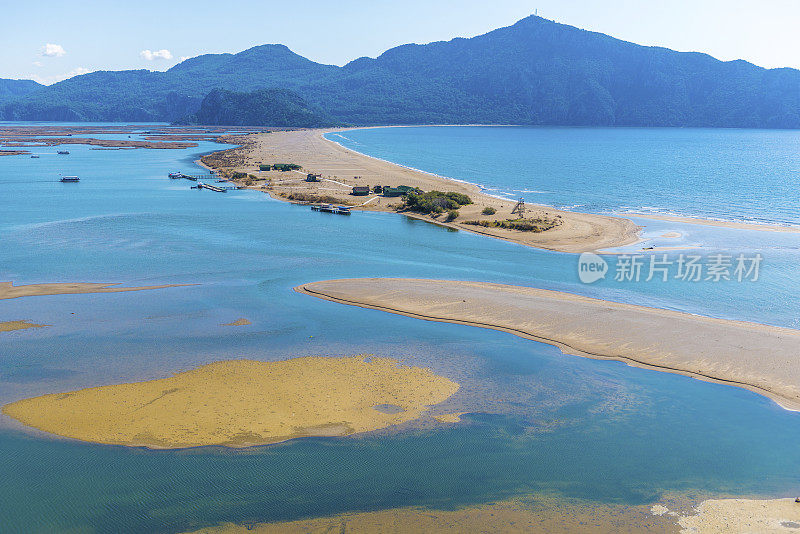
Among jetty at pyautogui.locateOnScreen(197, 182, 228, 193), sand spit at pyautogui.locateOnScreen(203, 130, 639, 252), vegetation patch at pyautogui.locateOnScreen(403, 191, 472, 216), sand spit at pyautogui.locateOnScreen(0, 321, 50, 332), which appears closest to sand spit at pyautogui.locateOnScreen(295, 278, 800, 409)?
sand spit at pyautogui.locateOnScreen(0, 321, 50, 332)

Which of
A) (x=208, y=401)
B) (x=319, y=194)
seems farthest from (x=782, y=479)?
(x=319, y=194)

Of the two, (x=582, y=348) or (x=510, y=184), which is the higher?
(x=510, y=184)

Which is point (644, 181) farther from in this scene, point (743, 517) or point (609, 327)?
point (743, 517)

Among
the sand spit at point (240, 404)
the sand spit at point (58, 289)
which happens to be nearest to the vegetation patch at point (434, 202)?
the sand spit at point (58, 289)

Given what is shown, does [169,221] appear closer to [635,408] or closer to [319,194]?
[319,194]

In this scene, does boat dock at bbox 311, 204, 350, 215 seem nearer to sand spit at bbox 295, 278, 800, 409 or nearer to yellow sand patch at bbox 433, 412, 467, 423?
sand spit at bbox 295, 278, 800, 409

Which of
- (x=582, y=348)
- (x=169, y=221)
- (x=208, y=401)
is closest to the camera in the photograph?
(x=208, y=401)
